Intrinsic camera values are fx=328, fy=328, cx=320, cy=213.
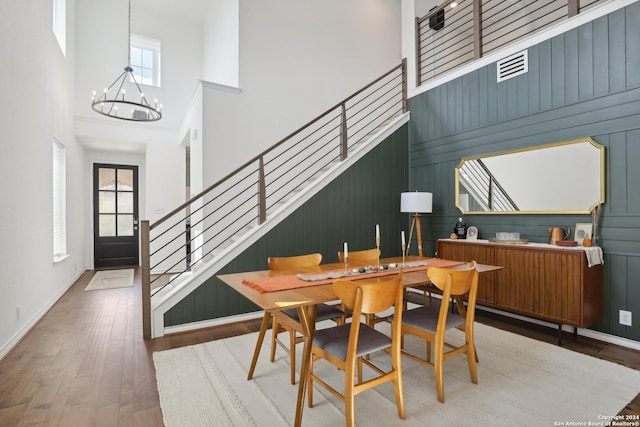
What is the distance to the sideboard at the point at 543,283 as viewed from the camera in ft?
9.62

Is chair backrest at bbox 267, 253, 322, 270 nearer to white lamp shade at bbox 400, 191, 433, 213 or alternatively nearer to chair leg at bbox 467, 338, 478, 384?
chair leg at bbox 467, 338, 478, 384

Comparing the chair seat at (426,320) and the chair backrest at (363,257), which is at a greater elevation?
the chair backrest at (363,257)

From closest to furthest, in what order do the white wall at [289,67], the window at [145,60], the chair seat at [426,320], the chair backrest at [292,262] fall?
the chair seat at [426,320]
the chair backrest at [292,262]
the white wall at [289,67]
the window at [145,60]

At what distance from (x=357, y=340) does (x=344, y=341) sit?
6.3 inches

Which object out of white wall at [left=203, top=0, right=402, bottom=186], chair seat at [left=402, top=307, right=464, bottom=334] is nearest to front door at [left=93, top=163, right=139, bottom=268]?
white wall at [left=203, top=0, right=402, bottom=186]

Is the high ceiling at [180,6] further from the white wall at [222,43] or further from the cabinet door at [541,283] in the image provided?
the cabinet door at [541,283]

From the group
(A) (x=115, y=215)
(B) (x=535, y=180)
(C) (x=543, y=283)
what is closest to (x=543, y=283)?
(C) (x=543, y=283)

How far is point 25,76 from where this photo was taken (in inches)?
136

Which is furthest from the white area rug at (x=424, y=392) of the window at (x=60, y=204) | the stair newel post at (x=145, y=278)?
the window at (x=60, y=204)

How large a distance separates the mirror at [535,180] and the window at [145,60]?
6592 mm

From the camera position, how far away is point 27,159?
11.4 ft

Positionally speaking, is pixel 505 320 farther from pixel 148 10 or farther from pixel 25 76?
pixel 148 10

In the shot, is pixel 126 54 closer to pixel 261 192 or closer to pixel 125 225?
pixel 125 225

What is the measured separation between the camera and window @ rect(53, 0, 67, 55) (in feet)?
17.0
